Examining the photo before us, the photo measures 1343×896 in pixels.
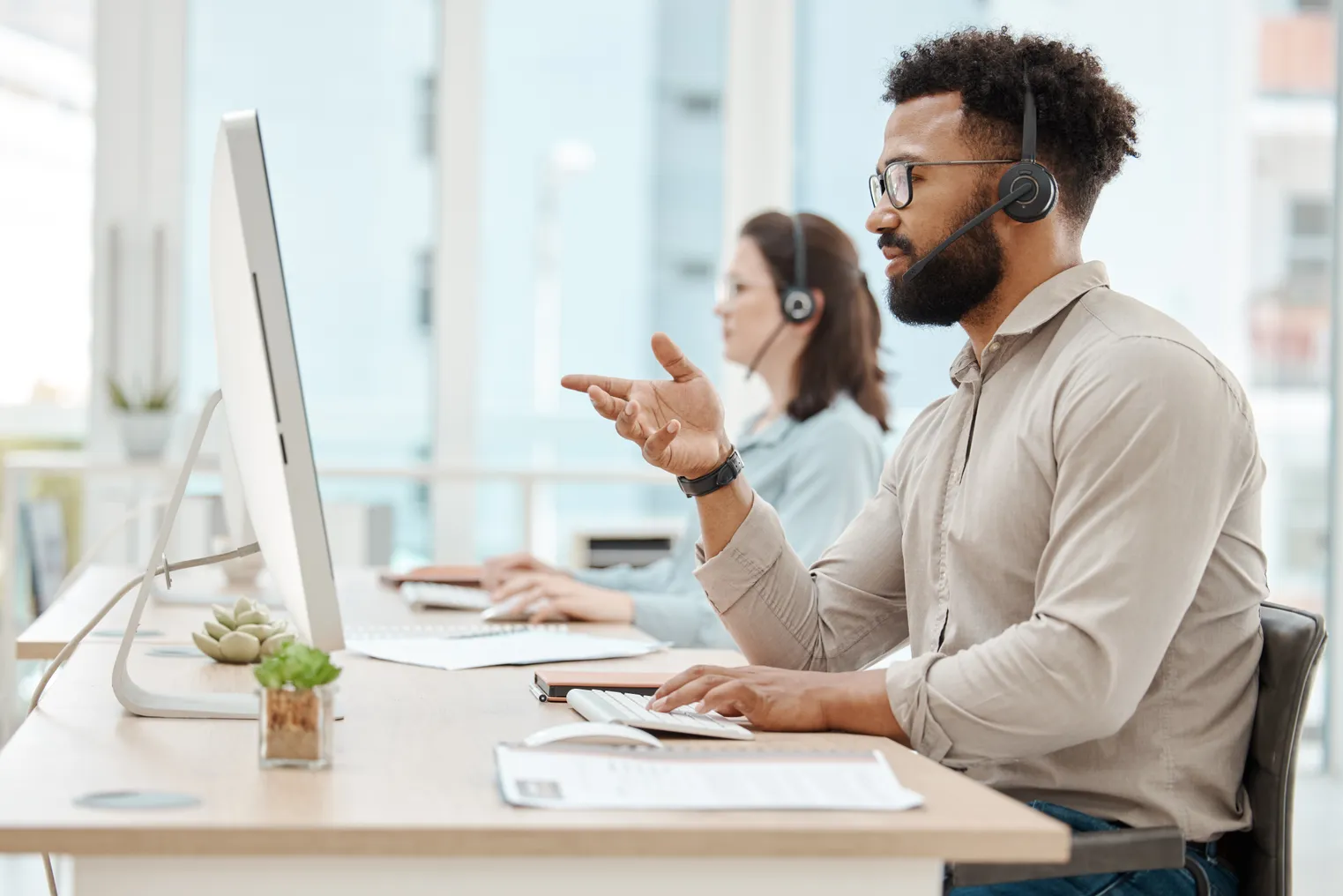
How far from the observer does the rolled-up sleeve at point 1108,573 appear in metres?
1.17

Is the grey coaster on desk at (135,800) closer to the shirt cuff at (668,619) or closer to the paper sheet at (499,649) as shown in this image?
the paper sheet at (499,649)

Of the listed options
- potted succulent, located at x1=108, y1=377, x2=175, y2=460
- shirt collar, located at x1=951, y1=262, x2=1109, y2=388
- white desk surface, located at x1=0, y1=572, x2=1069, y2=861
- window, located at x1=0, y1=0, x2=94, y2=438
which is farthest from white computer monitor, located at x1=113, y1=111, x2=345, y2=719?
window, located at x1=0, y1=0, x2=94, y2=438

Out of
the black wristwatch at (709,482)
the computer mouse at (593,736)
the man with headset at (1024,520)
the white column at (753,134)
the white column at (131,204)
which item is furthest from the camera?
the white column at (753,134)

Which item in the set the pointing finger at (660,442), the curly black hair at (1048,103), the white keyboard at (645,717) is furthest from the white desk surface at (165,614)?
the curly black hair at (1048,103)

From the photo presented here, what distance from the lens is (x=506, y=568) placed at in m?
2.34

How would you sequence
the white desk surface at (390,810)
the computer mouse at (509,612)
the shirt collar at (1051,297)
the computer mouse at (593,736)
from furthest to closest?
1. the computer mouse at (509,612)
2. the shirt collar at (1051,297)
3. the computer mouse at (593,736)
4. the white desk surface at (390,810)

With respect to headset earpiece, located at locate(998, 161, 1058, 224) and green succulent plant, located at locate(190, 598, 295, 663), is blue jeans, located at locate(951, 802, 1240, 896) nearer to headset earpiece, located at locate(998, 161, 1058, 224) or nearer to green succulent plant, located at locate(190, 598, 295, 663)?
headset earpiece, located at locate(998, 161, 1058, 224)

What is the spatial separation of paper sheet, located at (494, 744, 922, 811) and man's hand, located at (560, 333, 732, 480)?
0.46 meters

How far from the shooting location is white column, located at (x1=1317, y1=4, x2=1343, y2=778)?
395 centimetres

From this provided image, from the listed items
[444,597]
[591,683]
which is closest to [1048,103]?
[591,683]

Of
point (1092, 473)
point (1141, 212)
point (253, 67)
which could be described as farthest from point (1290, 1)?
point (1092, 473)

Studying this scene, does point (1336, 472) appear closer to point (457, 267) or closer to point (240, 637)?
point (457, 267)

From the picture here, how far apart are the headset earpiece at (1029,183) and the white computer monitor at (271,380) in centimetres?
78

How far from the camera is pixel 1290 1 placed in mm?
4031
